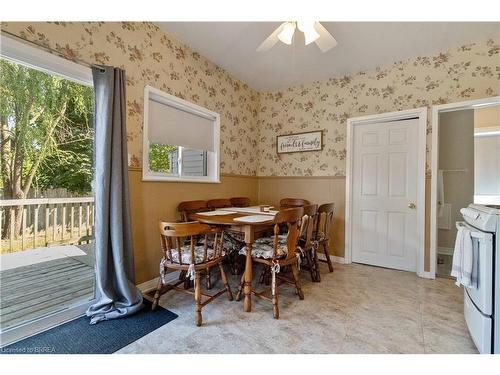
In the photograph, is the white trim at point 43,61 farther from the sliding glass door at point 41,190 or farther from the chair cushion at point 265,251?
the chair cushion at point 265,251

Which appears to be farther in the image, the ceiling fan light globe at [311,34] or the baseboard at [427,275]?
the baseboard at [427,275]

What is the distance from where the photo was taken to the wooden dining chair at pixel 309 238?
7.54ft

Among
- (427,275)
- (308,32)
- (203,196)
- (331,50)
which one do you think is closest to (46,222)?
(203,196)

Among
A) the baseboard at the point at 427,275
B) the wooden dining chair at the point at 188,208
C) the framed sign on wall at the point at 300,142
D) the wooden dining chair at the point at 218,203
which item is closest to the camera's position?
the wooden dining chair at the point at 188,208

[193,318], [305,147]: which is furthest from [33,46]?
[305,147]

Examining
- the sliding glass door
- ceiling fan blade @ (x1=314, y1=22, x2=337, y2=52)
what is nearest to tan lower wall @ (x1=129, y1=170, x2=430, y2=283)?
the sliding glass door

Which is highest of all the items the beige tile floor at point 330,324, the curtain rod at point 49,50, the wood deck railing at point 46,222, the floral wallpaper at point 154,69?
the floral wallpaper at point 154,69

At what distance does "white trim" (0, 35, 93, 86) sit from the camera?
5.10 feet

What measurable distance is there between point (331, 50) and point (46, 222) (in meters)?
3.41

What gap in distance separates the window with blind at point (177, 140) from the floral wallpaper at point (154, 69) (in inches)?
3.8

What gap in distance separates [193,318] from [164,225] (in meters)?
0.77

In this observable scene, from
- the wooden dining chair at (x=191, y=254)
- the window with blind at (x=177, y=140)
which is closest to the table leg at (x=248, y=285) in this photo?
the wooden dining chair at (x=191, y=254)

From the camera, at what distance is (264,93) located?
414 cm
